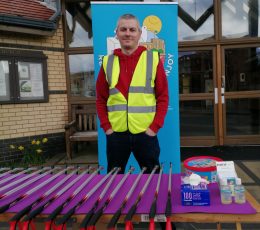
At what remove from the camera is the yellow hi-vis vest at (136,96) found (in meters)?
2.57

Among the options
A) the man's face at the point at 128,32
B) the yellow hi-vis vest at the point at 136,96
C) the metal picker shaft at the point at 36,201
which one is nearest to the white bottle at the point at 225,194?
the metal picker shaft at the point at 36,201

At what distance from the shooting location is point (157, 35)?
12.9 ft

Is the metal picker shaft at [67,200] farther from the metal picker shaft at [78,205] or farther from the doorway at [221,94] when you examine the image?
the doorway at [221,94]

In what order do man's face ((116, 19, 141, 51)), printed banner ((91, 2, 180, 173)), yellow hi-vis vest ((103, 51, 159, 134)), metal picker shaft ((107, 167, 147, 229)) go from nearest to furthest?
metal picker shaft ((107, 167, 147, 229)), man's face ((116, 19, 141, 51)), yellow hi-vis vest ((103, 51, 159, 134)), printed banner ((91, 2, 180, 173))

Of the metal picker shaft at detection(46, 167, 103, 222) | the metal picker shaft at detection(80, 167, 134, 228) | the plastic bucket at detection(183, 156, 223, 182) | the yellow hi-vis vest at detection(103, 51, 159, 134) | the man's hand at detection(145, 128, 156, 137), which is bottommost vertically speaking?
the metal picker shaft at detection(80, 167, 134, 228)

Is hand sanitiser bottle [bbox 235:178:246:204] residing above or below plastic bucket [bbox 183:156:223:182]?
below

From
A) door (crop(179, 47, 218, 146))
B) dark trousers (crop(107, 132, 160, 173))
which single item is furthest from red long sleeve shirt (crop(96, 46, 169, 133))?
door (crop(179, 47, 218, 146))

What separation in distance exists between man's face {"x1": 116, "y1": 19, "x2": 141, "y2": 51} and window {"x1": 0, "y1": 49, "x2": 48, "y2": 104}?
3786 mm

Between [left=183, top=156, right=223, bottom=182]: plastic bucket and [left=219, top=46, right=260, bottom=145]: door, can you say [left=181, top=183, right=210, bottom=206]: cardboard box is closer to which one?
[left=183, top=156, right=223, bottom=182]: plastic bucket

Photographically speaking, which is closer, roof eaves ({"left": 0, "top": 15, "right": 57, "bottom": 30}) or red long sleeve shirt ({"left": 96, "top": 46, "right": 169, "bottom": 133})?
red long sleeve shirt ({"left": 96, "top": 46, "right": 169, "bottom": 133})

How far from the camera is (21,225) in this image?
1.51 metres

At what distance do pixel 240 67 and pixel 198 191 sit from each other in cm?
539

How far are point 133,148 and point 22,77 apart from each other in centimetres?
395

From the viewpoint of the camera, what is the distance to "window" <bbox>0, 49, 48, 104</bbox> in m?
5.66
